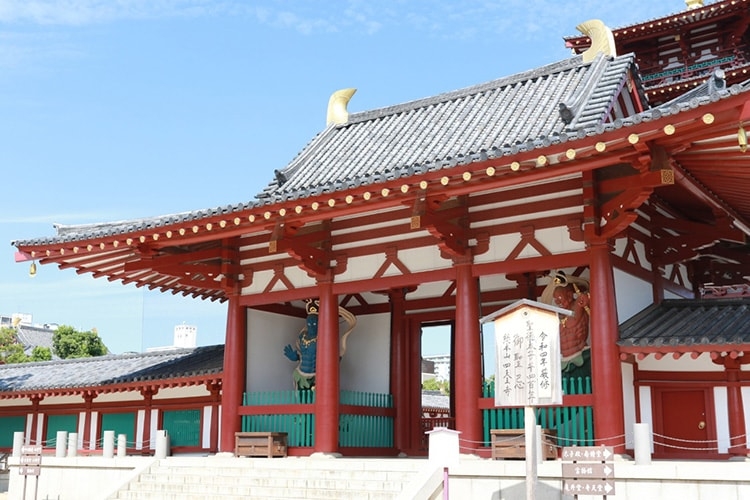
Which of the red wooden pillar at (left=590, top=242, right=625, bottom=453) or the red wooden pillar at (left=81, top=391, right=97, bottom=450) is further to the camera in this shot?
the red wooden pillar at (left=81, top=391, right=97, bottom=450)

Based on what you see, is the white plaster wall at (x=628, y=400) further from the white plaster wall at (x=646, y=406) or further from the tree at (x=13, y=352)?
the tree at (x=13, y=352)

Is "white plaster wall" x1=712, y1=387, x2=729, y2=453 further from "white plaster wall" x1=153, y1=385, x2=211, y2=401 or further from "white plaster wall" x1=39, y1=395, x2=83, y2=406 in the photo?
"white plaster wall" x1=39, y1=395, x2=83, y2=406

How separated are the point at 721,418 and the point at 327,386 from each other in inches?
224

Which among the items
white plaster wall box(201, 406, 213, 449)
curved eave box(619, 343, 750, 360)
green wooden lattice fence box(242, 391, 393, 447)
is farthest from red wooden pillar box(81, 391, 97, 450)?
curved eave box(619, 343, 750, 360)

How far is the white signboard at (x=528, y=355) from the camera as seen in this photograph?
26.8 ft

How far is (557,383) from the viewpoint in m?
8.11

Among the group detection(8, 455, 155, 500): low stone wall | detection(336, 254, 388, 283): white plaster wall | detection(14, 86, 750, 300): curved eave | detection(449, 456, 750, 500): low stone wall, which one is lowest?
detection(8, 455, 155, 500): low stone wall

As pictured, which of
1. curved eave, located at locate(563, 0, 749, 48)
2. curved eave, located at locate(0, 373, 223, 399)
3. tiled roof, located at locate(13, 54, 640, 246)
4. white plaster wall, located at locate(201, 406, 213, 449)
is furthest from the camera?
curved eave, located at locate(563, 0, 749, 48)

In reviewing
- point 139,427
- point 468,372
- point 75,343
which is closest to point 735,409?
point 468,372

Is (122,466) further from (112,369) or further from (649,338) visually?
(649,338)

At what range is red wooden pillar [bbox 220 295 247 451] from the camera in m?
13.9

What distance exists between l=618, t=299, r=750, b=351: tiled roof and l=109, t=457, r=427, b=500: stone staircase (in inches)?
132

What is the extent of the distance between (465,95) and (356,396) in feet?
21.2

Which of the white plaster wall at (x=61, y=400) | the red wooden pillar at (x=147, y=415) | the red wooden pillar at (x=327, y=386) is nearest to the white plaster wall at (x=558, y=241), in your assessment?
the red wooden pillar at (x=327, y=386)
